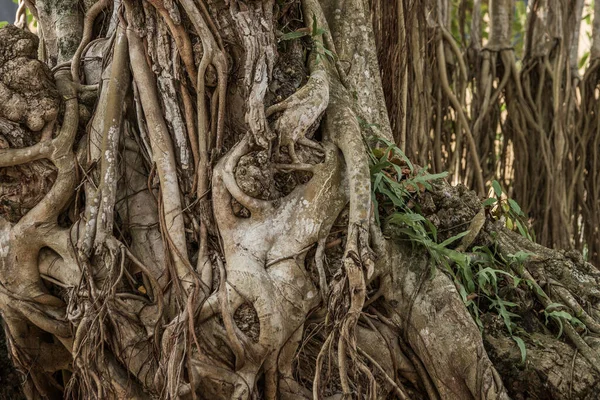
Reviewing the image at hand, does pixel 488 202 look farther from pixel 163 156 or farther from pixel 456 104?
pixel 456 104

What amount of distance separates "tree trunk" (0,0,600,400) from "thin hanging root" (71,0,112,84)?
0.11 meters

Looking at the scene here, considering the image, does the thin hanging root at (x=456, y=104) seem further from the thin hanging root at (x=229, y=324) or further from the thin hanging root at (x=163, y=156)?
the thin hanging root at (x=229, y=324)

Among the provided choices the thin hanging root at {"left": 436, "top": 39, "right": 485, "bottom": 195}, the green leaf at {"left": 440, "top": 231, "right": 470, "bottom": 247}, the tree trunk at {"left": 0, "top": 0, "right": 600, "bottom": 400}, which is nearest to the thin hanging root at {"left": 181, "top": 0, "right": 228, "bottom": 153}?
the tree trunk at {"left": 0, "top": 0, "right": 600, "bottom": 400}

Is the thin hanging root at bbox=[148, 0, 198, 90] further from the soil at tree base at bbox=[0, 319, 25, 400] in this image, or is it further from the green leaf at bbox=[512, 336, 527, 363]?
the soil at tree base at bbox=[0, 319, 25, 400]

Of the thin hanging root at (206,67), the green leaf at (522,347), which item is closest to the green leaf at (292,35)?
the thin hanging root at (206,67)

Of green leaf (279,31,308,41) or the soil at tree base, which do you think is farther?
the soil at tree base

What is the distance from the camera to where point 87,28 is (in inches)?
88.2

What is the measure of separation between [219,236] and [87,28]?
891mm

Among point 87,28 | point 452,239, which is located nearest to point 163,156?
point 87,28

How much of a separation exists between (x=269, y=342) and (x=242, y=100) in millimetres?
677

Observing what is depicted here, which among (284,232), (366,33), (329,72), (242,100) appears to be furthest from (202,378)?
(366,33)

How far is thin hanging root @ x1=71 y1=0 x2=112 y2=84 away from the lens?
217cm

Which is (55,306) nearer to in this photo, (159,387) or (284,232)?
(159,387)

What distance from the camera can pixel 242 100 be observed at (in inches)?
76.2
